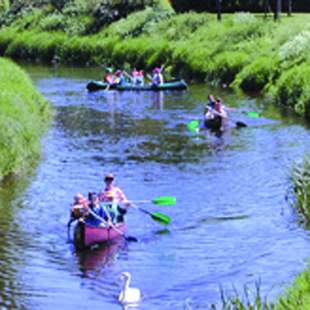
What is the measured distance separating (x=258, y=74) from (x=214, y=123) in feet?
33.0

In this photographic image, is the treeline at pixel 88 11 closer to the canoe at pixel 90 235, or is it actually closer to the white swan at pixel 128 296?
the canoe at pixel 90 235

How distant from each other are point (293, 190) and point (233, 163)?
18.0 feet

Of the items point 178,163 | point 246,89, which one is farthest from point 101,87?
point 178,163

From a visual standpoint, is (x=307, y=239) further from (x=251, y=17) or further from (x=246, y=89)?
(x=251, y=17)

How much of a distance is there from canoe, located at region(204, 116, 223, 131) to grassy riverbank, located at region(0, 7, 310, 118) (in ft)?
12.4

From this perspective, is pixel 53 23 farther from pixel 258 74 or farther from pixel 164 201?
pixel 164 201

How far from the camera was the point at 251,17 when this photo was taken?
175 ft

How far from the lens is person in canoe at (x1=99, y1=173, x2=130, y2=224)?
65.0 feet

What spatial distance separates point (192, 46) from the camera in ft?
167

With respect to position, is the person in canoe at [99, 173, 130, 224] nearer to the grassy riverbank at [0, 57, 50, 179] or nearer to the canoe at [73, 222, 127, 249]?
the canoe at [73, 222, 127, 249]

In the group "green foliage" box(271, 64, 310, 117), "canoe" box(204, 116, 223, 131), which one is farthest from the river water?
"canoe" box(204, 116, 223, 131)

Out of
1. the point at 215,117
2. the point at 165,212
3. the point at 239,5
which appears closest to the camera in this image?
the point at 165,212

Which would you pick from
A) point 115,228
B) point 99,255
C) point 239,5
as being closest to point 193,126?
point 115,228

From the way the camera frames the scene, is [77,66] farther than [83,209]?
Yes
